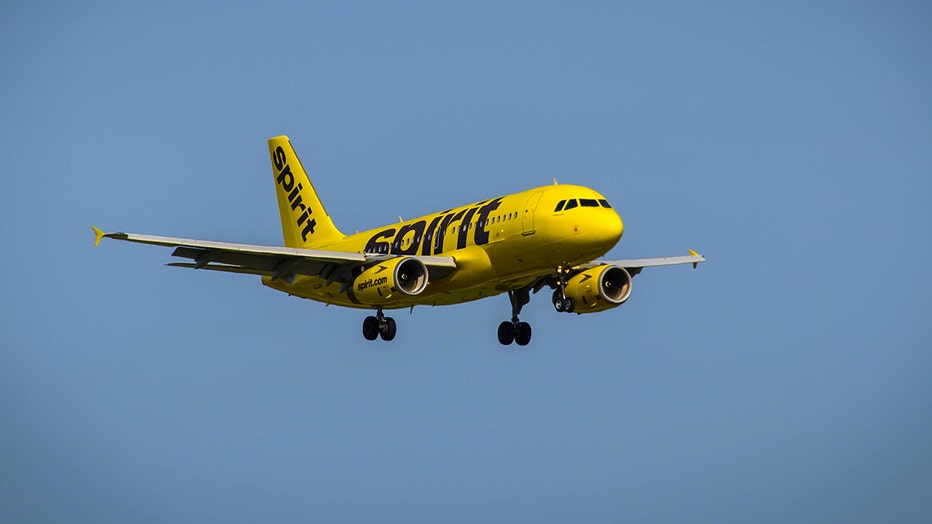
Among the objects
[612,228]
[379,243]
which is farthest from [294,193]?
[612,228]

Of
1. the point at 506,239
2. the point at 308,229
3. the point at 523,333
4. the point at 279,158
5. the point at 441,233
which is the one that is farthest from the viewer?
the point at 279,158

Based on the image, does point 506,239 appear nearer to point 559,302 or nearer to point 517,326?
point 559,302

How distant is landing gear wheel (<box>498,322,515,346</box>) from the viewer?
→ 2297 inches

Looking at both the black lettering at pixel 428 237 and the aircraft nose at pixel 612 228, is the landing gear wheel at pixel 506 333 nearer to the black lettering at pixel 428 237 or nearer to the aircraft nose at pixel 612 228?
the black lettering at pixel 428 237

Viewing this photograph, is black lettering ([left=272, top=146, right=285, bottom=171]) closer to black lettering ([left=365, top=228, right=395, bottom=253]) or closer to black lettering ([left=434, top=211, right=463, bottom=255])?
black lettering ([left=365, top=228, right=395, bottom=253])

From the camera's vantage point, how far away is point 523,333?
57969 mm

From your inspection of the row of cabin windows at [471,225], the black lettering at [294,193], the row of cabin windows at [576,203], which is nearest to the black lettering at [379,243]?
the row of cabin windows at [471,225]

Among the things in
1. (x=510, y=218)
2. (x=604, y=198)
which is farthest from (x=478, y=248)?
(x=604, y=198)

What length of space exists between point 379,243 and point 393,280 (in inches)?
252

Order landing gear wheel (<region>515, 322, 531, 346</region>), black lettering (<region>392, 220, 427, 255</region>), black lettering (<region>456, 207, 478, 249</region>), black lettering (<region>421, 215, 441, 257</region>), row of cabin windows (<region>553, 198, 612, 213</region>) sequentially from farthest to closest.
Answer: landing gear wheel (<region>515, 322, 531, 346</region>) < black lettering (<region>392, 220, 427, 255</region>) < black lettering (<region>421, 215, 441, 257</region>) < black lettering (<region>456, 207, 478, 249</region>) < row of cabin windows (<region>553, 198, 612, 213</region>)

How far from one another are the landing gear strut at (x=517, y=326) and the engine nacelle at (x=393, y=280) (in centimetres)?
625

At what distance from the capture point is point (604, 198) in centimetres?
5159

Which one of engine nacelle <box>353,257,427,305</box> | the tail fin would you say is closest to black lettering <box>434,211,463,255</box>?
engine nacelle <box>353,257,427,305</box>

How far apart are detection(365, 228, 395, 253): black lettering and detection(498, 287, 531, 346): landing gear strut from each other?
5.55 meters
